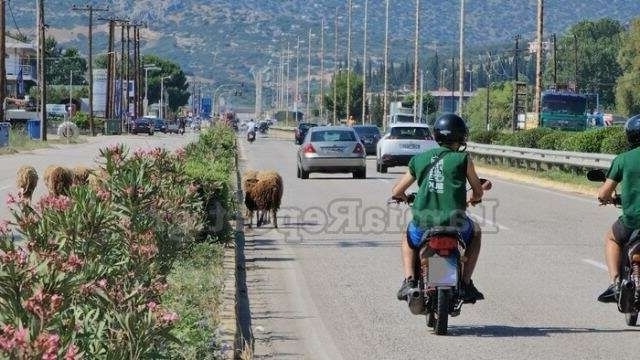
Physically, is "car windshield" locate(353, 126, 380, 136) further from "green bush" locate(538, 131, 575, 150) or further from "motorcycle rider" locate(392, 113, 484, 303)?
"motorcycle rider" locate(392, 113, 484, 303)

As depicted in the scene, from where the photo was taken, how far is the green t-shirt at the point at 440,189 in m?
10.9

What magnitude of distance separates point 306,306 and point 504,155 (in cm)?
3462

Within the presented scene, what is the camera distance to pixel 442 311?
36.0 ft

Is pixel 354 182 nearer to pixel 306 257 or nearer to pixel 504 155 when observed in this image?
pixel 504 155

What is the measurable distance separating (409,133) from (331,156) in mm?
6394

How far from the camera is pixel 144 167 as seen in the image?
12602 mm

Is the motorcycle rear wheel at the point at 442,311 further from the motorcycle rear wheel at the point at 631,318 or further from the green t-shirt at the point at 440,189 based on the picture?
the motorcycle rear wheel at the point at 631,318

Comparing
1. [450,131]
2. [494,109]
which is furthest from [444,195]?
[494,109]

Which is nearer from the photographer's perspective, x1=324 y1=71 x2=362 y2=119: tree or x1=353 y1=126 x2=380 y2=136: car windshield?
x1=353 y1=126 x2=380 y2=136: car windshield

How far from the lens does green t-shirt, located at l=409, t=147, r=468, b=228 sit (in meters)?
10.9

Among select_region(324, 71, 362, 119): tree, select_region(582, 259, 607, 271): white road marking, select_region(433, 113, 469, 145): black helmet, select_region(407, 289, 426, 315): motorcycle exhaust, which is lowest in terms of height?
select_region(582, 259, 607, 271): white road marking

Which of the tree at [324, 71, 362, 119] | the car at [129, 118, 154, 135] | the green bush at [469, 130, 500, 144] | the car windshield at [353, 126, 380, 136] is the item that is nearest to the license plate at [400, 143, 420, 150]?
the green bush at [469, 130, 500, 144]

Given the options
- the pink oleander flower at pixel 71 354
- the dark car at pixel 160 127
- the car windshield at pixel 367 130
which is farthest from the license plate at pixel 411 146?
the dark car at pixel 160 127

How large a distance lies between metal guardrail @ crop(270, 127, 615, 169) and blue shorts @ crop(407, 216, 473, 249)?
21.1 m
